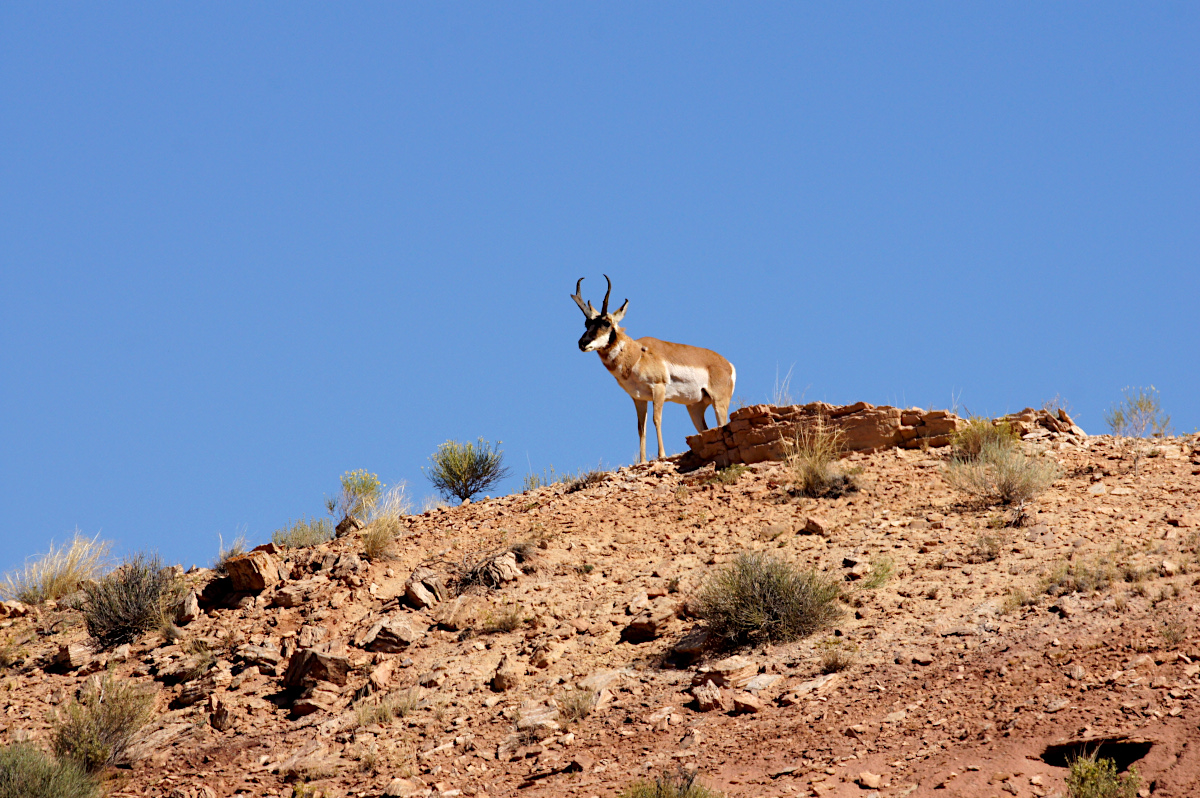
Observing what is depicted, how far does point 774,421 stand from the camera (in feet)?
52.6

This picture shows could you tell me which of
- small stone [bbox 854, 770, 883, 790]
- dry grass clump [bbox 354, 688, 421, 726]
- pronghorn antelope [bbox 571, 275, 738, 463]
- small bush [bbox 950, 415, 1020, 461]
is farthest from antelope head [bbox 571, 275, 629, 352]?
small stone [bbox 854, 770, 883, 790]

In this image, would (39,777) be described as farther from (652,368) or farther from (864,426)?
(652,368)

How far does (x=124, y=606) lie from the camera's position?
45.3 feet

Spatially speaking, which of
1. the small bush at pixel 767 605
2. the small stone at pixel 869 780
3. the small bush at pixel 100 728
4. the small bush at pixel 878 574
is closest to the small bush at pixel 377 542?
the small bush at pixel 100 728

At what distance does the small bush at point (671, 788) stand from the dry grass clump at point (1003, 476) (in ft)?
20.4

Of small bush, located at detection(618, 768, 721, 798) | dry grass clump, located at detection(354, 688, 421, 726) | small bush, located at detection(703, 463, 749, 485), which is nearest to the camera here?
small bush, located at detection(618, 768, 721, 798)

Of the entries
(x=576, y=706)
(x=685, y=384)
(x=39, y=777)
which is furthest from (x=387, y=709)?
(x=685, y=384)

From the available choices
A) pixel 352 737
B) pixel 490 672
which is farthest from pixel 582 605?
pixel 352 737

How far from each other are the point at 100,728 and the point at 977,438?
1079cm

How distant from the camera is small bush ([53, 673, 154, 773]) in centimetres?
1088

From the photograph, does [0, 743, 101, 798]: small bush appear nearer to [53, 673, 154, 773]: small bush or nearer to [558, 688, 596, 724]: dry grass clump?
[53, 673, 154, 773]: small bush

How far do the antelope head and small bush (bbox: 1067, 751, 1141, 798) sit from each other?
41.9ft

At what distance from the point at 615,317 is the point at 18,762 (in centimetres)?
1194

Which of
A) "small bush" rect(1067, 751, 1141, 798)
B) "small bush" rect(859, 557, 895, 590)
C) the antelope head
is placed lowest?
"small bush" rect(1067, 751, 1141, 798)
